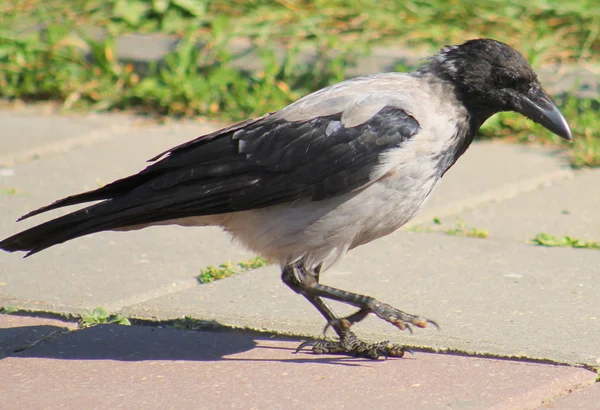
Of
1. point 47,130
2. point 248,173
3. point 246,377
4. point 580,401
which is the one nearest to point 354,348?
point 246,377

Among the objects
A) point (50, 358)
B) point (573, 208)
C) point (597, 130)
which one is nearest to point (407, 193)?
point (50, 358)

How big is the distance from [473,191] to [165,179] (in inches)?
95.9

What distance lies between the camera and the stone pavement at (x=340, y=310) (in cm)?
341

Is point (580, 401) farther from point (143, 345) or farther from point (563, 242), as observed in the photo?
point (563, 242)

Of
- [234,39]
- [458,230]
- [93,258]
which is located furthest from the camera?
[234,39]

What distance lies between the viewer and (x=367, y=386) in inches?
136

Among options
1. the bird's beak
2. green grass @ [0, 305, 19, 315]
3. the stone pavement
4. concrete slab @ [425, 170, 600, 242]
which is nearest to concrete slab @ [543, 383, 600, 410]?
the stone pavement

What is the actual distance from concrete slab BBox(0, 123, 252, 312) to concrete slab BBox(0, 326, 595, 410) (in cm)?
43

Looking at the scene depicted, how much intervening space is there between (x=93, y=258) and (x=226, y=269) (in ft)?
2.16

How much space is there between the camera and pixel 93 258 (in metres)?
4.89

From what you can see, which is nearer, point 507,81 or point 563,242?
point 507,81

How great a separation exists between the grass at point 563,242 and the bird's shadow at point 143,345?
5.38 feet

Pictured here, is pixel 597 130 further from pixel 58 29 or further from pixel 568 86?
pixel 58 29

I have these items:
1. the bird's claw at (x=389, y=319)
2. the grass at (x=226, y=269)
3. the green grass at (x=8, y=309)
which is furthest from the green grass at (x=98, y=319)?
the bird's claw at (x=389, y=319)
